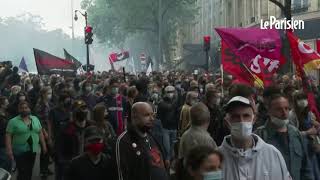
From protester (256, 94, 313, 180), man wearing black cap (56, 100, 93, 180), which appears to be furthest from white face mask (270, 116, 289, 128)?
man wearing black cap (56, 100, 93, 180)

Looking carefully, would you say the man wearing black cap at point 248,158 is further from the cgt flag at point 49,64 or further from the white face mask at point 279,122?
the cgt flag at point 49,64

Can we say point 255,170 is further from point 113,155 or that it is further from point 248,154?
point 113,155

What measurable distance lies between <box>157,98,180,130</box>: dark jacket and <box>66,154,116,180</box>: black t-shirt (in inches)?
225

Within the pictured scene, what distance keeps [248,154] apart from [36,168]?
8.82 m

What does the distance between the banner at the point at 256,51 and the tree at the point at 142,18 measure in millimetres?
41898

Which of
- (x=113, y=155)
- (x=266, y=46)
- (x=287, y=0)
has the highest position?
(x=287, y=0)

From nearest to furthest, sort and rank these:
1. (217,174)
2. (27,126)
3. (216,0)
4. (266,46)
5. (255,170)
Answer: (217,174), (255,170), (27,126), (266,46), (216,0)

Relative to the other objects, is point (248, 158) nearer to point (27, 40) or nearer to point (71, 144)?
point (71, 144)

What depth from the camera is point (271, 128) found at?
5.30m

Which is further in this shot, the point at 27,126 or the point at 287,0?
the point at 287,0

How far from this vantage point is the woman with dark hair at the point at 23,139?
9.01 m

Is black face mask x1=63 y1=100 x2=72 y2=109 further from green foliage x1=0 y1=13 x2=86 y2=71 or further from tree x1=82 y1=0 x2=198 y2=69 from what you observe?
green foliage x1=0 y1=13 x2=86 y2=71

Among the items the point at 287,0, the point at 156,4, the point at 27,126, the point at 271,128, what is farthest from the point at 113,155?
the point at 156,4

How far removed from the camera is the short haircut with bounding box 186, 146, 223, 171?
3.97 m
